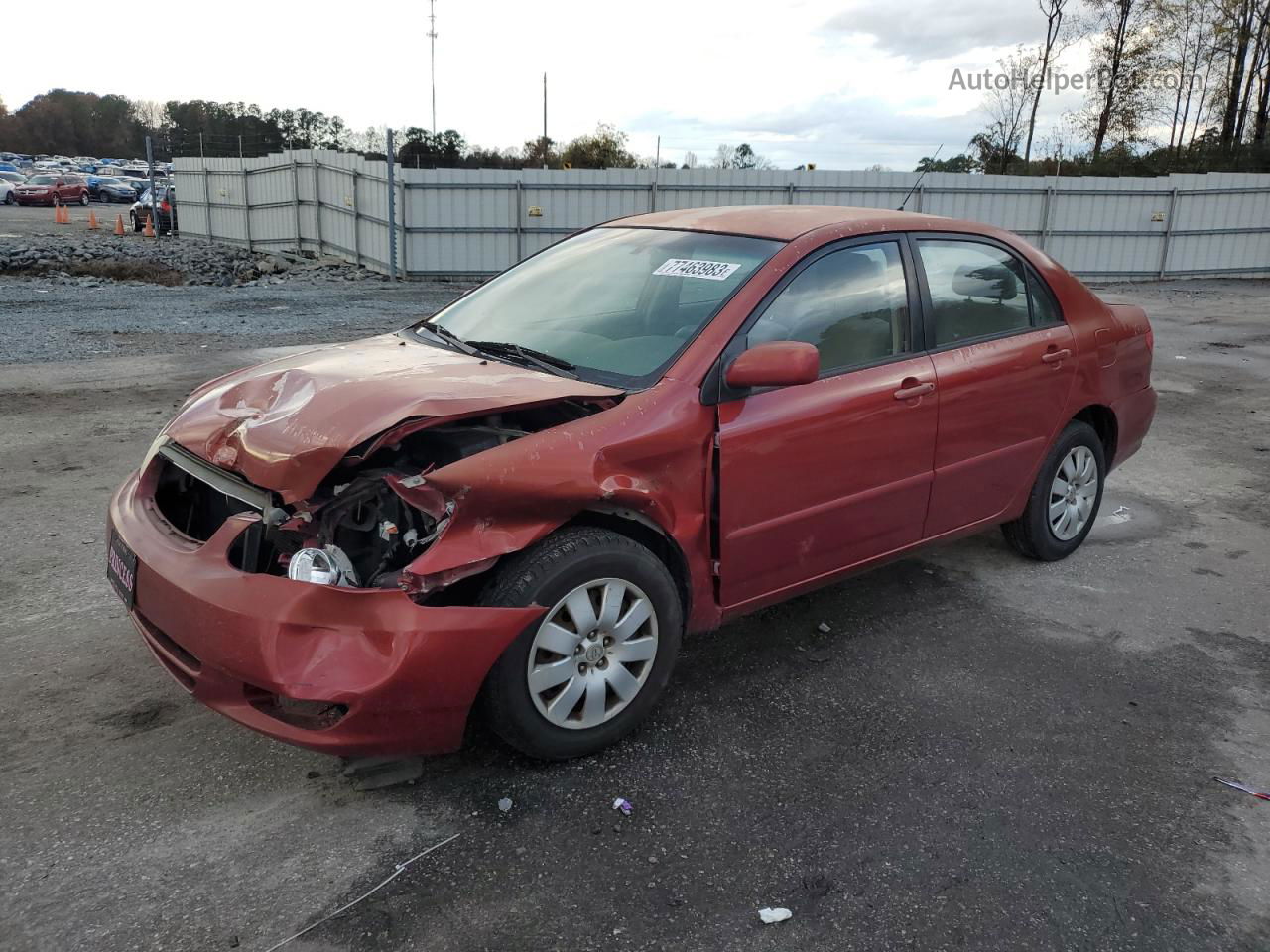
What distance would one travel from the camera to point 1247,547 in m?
5.30

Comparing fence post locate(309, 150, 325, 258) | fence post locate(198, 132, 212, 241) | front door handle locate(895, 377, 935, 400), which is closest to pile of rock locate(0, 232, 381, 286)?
fence post locate(309, 150, 325, 258)

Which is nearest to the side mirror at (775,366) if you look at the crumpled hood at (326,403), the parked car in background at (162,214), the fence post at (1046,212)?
the crumpled hood at (326,403)

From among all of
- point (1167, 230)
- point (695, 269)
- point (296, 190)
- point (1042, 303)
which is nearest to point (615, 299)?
point (695, 269)

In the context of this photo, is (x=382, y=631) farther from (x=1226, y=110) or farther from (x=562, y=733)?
(x=1226, y=110)

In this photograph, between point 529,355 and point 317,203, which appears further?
point 317,203

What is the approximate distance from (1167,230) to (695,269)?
822 inches

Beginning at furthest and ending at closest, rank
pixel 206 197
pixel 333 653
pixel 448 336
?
pixel 206 197, pixel 448 336, pixel 333 653

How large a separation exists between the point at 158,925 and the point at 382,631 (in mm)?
874

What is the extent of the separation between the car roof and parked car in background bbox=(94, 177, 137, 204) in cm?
5203

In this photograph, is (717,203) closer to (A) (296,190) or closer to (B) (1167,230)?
(B) (1167,230)

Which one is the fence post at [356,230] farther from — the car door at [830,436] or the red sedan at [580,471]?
the car door at [830,436]

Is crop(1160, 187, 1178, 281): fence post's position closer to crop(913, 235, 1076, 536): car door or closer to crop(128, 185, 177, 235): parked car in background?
crop(913, 235, 1076, 536): car door

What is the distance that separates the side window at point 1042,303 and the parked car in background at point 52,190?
4732cm

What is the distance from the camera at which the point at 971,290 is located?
434 cm
